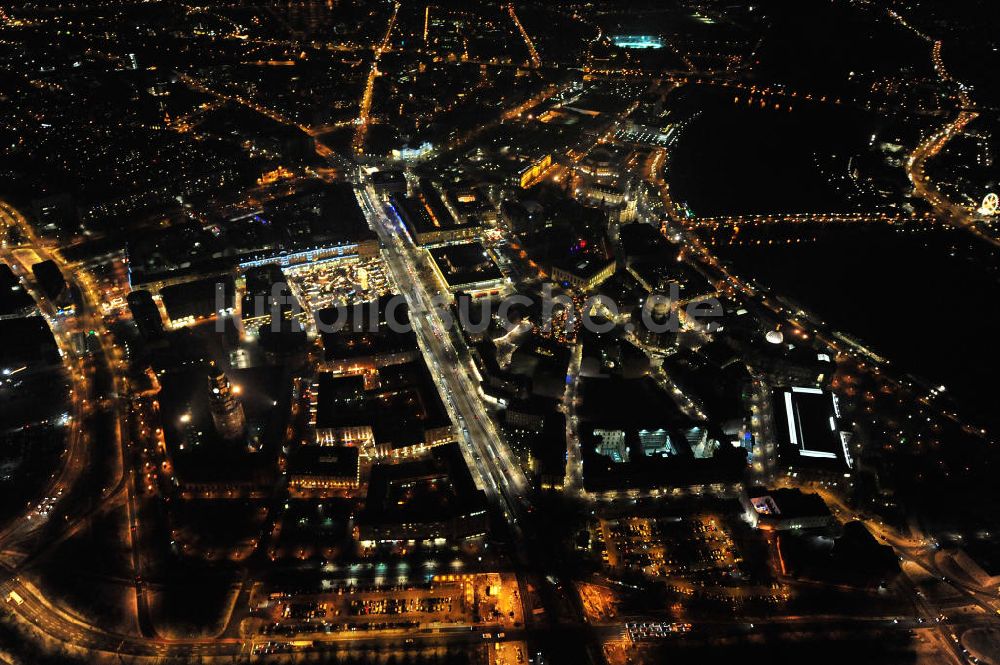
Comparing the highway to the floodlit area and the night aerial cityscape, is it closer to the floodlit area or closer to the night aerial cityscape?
the night aerial cityscape

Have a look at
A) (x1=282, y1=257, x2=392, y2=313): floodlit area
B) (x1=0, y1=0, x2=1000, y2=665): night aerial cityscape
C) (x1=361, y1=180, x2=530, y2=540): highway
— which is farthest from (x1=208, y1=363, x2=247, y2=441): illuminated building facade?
(x1=282, y1=257, x2=392, y2=313): floodlit area

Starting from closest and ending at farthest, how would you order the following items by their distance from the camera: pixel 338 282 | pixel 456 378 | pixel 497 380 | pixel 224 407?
1. pixel 224 407
2. pixel 497 380
3. pixel 456 378
4. pixel 338 282

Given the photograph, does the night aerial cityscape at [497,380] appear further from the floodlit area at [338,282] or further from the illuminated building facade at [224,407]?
the floodlit area at [338,282]

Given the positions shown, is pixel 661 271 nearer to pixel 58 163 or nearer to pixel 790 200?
pixel 790 200

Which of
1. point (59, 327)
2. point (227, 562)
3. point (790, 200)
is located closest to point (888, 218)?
point (790, 200)

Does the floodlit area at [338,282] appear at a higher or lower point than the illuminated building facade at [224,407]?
higher

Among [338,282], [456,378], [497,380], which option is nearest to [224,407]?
[456,378]

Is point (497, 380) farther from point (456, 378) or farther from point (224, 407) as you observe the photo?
point (224, 407)

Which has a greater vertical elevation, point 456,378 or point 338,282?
point 338,282

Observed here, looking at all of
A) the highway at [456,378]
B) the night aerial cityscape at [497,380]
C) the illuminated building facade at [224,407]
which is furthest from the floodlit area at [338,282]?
the illuminated building facade at [224,407]
